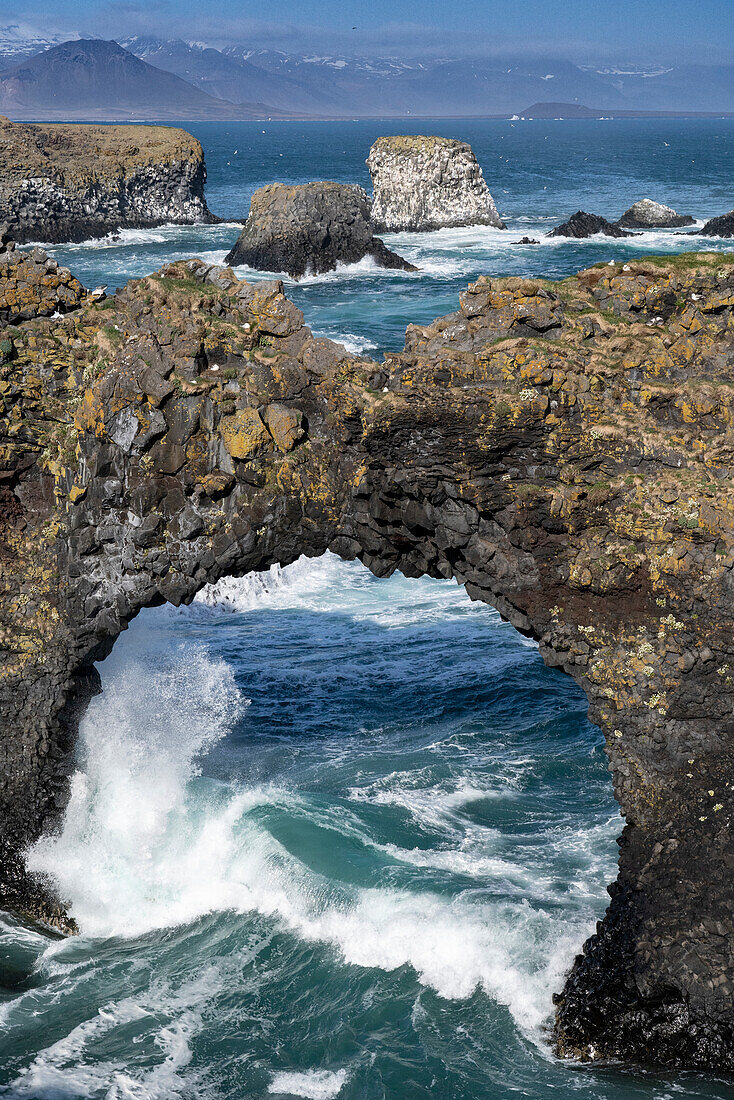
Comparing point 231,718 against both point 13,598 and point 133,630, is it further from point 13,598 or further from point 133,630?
point 13,598

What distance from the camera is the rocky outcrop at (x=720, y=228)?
255ft

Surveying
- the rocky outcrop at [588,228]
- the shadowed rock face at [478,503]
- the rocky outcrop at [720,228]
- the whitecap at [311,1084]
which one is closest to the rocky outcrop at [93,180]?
the rocky outcrop at [588,228]

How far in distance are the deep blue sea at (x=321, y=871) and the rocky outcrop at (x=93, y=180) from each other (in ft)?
224

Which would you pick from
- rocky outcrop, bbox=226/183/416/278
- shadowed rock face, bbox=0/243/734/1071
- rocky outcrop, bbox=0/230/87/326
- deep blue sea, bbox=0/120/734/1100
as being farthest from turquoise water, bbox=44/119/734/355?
shadowed rock face, bbox=0/243/734/1071

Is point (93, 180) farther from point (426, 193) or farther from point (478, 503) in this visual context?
point (478, 503)

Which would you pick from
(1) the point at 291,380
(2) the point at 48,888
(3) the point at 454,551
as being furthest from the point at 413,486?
(2) the point at 48,888

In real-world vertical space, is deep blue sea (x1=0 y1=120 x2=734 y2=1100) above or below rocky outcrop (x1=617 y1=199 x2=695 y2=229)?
below

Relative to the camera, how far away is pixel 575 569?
46.7 feet

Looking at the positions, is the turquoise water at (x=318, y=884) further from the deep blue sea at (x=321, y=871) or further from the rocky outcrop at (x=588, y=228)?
the rocky outcrop at (x=588, y=228)

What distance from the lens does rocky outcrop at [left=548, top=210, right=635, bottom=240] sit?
81.5m

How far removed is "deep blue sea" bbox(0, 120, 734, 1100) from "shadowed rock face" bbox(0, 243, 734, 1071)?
Answer: 1055mm

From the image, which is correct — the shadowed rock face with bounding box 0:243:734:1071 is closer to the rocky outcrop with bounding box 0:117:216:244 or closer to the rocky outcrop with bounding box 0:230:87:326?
the rocky outcrop with bounding box 0:230:87:326

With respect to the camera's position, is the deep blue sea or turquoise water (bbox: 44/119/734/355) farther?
turquoise water (bbox: 44/119/734/355)

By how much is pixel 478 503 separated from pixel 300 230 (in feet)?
193
